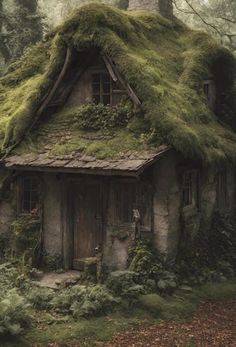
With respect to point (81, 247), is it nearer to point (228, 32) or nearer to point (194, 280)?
point (194, 280)

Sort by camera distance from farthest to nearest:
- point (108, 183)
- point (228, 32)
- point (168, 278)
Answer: point (228, 32), point (108, 183), point (168, 278)

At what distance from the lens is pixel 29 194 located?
1487cm

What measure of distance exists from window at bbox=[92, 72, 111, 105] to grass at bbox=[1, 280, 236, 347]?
5743 millimetres

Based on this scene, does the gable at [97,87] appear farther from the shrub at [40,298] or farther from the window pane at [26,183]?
the shrub at [40,298]

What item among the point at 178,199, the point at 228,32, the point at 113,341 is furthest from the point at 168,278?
the point at 228,32

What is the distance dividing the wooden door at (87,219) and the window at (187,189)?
2.44m

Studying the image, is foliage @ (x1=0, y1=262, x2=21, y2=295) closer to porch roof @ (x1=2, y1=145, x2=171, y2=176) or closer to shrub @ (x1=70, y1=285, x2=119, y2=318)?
shrub @ (x1=70, y1=285, x2=119, y2=318)

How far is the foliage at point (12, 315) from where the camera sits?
9305mm

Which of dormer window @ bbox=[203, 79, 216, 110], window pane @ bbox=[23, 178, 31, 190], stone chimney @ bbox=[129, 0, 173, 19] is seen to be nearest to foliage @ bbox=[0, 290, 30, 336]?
window pane @ bbox=[23, 178, 31, 190]

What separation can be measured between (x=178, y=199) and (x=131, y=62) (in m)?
3.83

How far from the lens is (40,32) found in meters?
26.5

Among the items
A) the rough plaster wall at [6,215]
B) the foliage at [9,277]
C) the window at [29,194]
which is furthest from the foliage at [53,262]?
the rough plaster wall at [6,215]

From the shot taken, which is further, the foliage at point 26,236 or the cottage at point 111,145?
the foliage at point 26,236

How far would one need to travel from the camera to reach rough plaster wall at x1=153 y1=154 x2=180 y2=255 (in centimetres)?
1309
